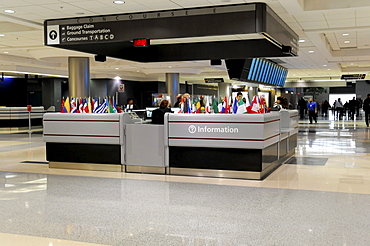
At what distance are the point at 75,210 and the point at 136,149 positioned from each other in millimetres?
2910

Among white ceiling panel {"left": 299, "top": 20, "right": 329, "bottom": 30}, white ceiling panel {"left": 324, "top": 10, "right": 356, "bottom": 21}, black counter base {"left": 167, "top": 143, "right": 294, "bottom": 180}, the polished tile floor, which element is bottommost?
the polished tile floor

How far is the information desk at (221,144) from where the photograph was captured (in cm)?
727

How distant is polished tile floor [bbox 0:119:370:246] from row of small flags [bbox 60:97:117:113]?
125cm

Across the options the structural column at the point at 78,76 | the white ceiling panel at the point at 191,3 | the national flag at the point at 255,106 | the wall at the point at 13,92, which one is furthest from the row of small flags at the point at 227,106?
the wall at the point at 13,92

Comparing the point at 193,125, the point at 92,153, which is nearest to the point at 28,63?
the point at 92,153

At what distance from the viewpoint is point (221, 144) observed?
293 inches

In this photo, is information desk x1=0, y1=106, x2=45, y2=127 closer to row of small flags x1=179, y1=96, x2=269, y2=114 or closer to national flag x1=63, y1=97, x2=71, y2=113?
national flag x1=63, y1=97, x2=71, y2=113

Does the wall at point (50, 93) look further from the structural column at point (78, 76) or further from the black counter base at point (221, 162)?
the black counter base at point (221, 162)

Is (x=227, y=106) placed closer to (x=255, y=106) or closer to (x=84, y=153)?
(x=255, y=106)

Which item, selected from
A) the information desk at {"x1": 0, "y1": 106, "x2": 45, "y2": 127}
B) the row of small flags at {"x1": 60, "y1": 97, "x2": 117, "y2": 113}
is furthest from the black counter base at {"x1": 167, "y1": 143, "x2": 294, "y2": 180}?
the information desk at {"x1": 0, "y1": 106, "x2": 45, "y2": 127}

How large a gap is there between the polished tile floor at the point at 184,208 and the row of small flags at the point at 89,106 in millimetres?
1248

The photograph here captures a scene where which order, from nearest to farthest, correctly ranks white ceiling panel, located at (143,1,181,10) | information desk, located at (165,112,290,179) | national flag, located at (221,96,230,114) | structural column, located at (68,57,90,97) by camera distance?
1. white ceiling panel, located at (143,1,181,10)
2. information desk, located at (165,112,290,179)
3. national flag, located at (221,96,230,114)
4. structural column, located at (68,57,90,97)

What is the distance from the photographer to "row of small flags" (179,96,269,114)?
7.62 meters

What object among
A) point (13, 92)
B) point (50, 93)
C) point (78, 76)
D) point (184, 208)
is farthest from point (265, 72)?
point (13, 92)
